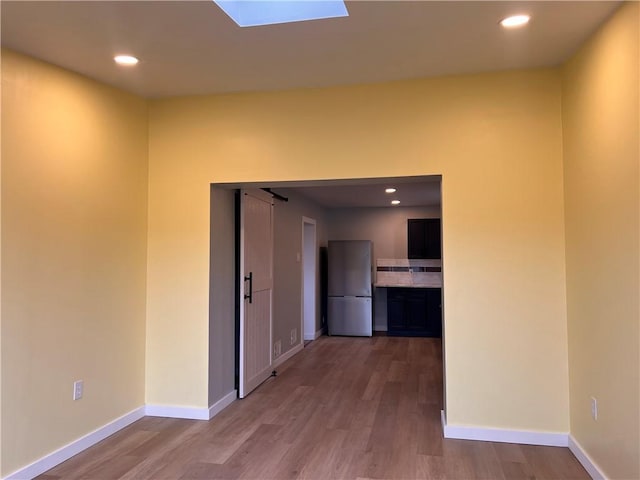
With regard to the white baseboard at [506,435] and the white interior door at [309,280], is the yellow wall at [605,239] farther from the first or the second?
the white interior door at [309,280]

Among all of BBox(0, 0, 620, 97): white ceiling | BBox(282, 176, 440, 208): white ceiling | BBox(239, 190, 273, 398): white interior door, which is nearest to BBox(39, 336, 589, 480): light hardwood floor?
BBox(239, 190, 273, 398): white interior door

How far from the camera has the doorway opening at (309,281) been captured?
726cm

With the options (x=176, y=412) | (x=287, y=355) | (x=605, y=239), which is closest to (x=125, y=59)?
(x=176, y=412)

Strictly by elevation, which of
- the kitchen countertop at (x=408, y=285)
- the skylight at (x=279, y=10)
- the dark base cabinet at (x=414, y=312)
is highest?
the skylight at (x=279, y=10)

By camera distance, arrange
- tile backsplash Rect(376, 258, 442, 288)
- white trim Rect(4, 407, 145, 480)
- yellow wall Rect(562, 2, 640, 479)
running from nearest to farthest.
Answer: yellow wall Rect(562, 2, 640, 479)
white trim Rect(4, 407, 145, 480)
tile backsplash Rect(376, 258, 442, 288)

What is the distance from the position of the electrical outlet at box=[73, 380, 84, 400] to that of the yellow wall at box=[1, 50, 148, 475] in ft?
0.14

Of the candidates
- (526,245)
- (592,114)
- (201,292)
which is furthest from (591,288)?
(201,292)

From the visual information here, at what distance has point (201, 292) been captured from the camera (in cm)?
363

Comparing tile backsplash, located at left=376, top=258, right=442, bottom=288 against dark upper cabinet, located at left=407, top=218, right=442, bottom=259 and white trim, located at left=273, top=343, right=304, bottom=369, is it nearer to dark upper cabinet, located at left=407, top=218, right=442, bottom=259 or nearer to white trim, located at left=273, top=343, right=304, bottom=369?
dark upper cabinet, located at left=407, top=218, right=442, bottom=259

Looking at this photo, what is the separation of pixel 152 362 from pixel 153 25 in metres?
2.54

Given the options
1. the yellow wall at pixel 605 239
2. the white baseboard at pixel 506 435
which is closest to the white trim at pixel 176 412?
the white baseboard at pixel 506 435

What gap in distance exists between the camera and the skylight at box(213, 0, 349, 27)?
7.70 feet

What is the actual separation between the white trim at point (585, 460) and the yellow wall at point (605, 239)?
3 centimetres

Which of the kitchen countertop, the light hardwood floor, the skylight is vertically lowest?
the light hardwood floor
